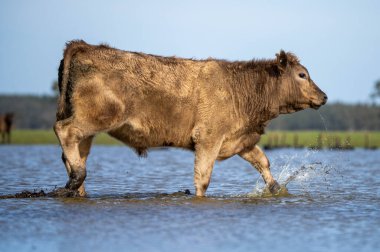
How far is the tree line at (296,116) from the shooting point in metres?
114

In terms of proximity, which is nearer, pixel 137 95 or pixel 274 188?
pixel 137 95

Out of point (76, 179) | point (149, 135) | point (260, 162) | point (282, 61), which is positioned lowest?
point (76, 179)

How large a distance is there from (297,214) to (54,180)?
7363 millimetres

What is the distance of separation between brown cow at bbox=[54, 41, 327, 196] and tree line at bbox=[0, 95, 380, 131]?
313ft

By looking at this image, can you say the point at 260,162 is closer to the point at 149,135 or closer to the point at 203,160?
the point at 203,160

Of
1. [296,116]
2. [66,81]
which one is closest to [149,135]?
[66,81]

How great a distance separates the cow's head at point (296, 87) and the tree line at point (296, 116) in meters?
95.4

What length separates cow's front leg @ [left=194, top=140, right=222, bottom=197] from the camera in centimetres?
1195

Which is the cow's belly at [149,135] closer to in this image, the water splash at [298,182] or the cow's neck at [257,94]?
the cow's neck at [257,94]

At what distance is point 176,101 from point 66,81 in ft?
5.71

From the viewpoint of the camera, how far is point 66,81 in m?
11.6

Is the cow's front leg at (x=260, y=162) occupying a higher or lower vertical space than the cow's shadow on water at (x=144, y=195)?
higher

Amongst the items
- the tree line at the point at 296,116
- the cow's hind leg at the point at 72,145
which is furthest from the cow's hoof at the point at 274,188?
the tree line at the point at 296,116

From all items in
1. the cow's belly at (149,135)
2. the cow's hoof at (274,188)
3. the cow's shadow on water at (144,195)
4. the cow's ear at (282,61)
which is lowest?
the cow's shadow on water at (144,195)
